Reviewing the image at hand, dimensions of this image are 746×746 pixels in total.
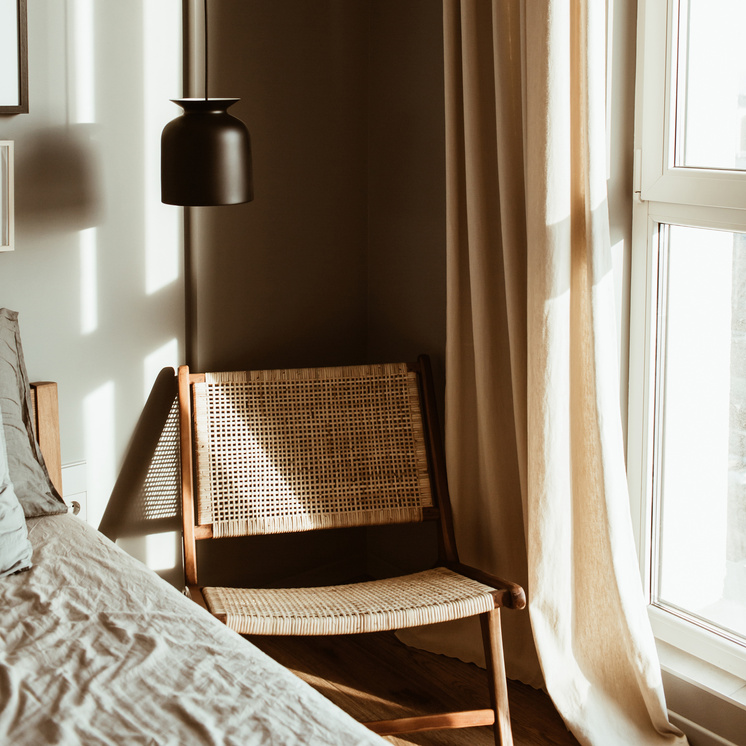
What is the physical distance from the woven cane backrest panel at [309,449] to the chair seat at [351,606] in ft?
0.78

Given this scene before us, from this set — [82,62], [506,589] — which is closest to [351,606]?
[506,589]

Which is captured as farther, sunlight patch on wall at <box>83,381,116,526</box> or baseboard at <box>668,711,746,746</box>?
sunlight patch on wall at <box>83,381,116,526</box>

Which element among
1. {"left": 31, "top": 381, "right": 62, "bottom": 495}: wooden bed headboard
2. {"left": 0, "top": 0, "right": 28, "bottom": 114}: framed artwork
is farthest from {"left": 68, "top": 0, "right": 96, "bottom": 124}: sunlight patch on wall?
{"left": 31, "top": 381, "right": 62, "bottom": 495}: wooden bed headboard

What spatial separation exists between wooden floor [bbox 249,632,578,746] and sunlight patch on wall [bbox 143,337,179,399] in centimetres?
73

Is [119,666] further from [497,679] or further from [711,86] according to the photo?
[711,86]

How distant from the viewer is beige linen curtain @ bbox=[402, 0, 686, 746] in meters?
1.76

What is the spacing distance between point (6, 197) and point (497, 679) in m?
1.43

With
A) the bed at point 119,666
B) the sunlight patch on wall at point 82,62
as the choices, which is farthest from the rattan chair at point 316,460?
the sunlight patch on wall at point 82,62

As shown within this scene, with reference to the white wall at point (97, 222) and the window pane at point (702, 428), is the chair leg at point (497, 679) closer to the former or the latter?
the window pane at point (702, 428)

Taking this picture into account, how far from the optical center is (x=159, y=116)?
2.11 m

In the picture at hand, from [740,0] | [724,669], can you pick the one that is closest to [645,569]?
[724,669]

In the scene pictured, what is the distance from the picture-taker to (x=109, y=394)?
2139mm

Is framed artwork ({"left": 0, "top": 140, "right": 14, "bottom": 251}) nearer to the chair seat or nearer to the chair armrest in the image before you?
the chair seat

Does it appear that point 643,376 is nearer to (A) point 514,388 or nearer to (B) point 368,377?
(A) point 514,388
